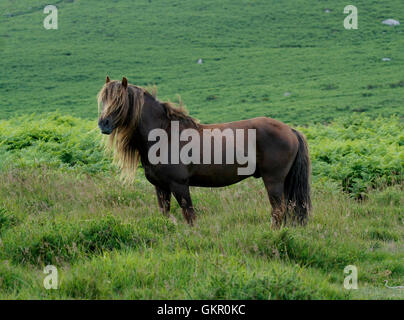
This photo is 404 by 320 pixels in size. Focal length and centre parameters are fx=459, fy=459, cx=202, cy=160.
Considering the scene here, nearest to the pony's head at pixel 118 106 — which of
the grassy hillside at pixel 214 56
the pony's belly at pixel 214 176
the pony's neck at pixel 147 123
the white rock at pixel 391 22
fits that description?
the pony's neck at pixel 147 123

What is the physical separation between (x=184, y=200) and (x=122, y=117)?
5.11 feet

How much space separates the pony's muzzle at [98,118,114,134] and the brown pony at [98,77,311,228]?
17 millimetres

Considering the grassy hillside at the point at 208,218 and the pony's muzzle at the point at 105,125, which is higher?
the pony's muzzle at the point at 105,125

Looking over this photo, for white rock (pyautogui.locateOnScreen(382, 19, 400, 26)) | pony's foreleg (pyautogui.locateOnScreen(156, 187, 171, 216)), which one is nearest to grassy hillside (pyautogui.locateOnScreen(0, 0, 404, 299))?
pony's foreleg (pyautogui.locateOnScreen(156, 187, 171, 216))

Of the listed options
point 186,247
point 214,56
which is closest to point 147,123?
point 186,247

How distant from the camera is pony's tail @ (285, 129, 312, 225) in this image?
301 inches

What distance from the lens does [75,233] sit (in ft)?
19.9

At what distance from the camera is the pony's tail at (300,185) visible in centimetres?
766

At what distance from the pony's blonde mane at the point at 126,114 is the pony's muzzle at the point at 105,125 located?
71mm

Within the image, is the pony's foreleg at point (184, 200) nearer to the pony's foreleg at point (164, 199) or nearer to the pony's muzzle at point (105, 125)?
the pony's foreleg at point (164, 199)

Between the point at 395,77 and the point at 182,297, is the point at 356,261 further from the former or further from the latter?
the point at 395,77

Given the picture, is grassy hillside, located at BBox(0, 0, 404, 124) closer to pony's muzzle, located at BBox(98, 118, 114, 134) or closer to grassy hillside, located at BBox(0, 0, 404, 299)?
grassy hillside, located at BBox(0, 0, 404, 299)

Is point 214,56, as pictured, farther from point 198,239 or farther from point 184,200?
point 198,239
